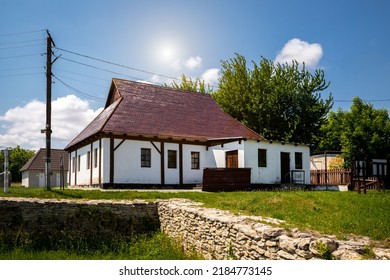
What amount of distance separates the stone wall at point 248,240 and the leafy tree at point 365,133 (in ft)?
67.1

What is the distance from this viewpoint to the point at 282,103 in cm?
3650

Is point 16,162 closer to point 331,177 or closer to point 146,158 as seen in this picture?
point 146,158

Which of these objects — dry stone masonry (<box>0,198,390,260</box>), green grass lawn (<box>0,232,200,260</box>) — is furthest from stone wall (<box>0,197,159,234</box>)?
green grass lawn (<box>0,232,200,260</box>)

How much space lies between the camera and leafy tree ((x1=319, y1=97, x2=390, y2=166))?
91.0 feet

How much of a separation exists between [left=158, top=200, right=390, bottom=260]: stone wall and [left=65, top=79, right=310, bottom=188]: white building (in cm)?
1071

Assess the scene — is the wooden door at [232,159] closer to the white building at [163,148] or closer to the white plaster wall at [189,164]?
the white building at [163,148]

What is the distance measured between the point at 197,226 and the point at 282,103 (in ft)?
94.2

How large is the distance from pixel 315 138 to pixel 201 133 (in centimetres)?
1628

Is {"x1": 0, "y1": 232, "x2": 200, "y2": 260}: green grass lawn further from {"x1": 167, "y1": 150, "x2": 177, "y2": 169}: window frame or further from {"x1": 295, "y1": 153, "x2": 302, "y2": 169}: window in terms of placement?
{"x1": 295, "y1": 153, "x2": 302, "y2": 169}: window

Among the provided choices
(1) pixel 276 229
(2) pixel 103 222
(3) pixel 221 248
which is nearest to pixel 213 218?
(3) pixel 221 248

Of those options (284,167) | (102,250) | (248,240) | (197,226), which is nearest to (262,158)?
(284,167)

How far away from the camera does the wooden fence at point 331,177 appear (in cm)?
2497
